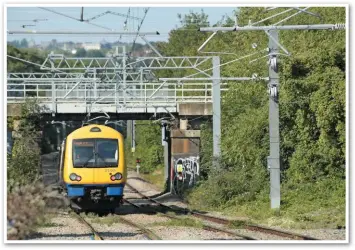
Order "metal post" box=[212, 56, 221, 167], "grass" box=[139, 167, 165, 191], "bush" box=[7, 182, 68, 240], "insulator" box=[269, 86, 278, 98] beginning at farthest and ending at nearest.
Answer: "grass" box=[139, 167, 165, 191], "metal post" box=[212, 56, 221, 167], "insulator" box=[269, 86, 278, 98], "bush" box=[7, 182, 68, 240]

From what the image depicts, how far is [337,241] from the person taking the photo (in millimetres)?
15797

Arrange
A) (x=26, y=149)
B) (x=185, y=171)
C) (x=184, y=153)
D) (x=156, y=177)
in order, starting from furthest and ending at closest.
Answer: (x=156, y=177) → (x=185, y=171) → (x=184, y=153) → (x=26, y=149)

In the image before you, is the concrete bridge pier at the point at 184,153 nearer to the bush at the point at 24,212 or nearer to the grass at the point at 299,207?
the grass at the point at 299,207

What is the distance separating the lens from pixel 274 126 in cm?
2236

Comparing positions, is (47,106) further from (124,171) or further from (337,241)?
(337,241)

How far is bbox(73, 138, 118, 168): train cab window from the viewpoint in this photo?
2291cm

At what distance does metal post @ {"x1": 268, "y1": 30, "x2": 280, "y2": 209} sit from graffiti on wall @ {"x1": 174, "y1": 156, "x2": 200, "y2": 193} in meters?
12.3

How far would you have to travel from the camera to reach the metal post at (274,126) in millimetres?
22031

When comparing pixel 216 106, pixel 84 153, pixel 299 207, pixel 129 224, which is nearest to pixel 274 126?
pixel 299 207

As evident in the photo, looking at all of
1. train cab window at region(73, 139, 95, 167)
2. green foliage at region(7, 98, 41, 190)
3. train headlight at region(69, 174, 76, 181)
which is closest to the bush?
green foliage at region(7, 98, 41, 190)

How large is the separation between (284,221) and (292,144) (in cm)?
671

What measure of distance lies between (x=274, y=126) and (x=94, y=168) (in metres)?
4.94

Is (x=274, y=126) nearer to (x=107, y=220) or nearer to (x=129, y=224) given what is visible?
(x=129, y=224)

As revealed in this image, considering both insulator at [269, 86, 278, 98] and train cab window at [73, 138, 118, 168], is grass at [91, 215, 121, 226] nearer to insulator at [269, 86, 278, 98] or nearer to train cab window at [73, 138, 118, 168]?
train cab window at [73, 138, 118, 168]
